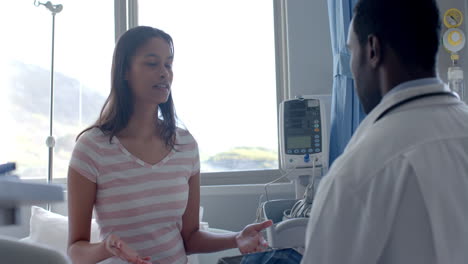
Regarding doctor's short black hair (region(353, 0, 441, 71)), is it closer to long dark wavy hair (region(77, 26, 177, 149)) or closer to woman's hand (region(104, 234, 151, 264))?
woman's hand (region(104, 234, 151, 264))

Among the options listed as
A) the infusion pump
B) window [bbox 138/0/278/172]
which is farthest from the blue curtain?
window [bbox 138/0/278/172]

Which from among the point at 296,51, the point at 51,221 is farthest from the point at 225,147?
the point at 51,221

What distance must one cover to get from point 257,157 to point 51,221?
1088 mm

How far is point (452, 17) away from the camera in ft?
6.60

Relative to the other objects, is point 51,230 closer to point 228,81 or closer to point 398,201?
point 228,81

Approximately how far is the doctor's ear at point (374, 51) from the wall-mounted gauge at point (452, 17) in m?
1.47

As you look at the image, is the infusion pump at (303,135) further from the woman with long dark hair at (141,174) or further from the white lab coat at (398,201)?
the white lab coat at (398,201)

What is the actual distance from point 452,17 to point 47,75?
222cm

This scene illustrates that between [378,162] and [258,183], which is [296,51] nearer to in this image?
[258,183]

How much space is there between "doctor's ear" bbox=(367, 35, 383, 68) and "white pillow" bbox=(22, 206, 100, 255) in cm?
140

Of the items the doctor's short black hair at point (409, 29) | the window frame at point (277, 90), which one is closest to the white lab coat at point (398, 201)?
the doctor's short black hair at point (409, 29)

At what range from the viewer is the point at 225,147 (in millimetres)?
2514

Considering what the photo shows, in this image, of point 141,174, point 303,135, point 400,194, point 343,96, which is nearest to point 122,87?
point 141,174

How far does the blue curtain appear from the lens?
73.7 inches
